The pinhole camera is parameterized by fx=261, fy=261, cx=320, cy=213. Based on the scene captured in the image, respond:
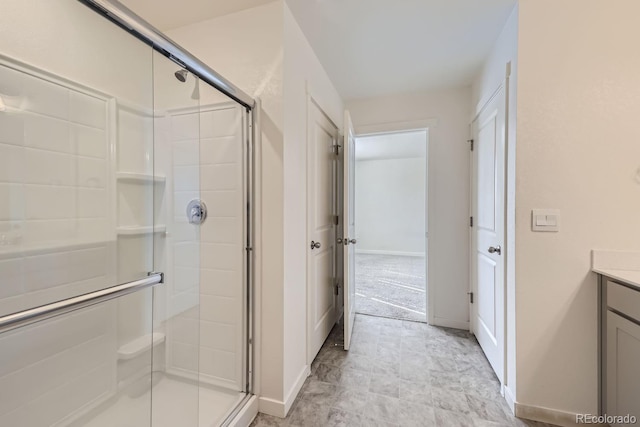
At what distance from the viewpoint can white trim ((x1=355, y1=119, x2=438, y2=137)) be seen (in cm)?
270

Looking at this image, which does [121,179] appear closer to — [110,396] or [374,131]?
[110,396]

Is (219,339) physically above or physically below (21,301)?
below

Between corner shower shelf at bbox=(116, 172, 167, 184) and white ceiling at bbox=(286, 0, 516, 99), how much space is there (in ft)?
4.38

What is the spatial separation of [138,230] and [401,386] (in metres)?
2.01

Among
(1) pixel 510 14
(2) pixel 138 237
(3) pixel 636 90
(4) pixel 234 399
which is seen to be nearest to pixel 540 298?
(3) pixel 636 90

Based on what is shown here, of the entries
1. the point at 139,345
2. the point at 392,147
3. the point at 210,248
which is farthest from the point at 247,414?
the point at 392,147

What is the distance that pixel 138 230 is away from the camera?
5.25 feet

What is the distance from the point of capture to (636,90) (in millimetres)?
1413

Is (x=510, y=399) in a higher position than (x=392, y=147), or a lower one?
lower

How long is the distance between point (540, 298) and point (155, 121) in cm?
256

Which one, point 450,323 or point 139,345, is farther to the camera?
point 450,323

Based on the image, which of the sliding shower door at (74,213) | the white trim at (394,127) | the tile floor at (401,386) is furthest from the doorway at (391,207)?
the sliding shower door at (74,213)

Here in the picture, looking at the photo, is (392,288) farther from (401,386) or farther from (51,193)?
(51,193)

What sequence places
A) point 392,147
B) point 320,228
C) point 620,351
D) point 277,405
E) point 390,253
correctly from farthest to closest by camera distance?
1. point 390,253
2. point 392,147
3. point 320,228
4. point 277,405
5. point 620,351
